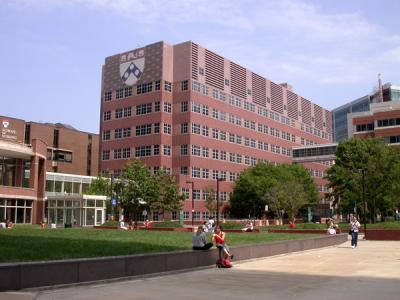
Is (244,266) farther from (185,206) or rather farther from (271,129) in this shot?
(271,129)

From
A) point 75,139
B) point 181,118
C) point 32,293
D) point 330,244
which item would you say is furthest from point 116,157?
point 32,293

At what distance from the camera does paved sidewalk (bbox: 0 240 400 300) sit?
12.3m

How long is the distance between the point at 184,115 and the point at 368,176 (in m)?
38.7

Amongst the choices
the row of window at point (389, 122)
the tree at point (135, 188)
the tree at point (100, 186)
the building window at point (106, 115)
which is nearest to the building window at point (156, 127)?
the building window at point (106, 115)

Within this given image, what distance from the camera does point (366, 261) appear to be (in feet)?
71.1

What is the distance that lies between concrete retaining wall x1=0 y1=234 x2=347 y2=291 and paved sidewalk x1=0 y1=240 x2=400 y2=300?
39cm

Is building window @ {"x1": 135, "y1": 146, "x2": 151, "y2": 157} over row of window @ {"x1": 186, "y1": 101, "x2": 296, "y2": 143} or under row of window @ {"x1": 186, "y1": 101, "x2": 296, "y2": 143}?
under

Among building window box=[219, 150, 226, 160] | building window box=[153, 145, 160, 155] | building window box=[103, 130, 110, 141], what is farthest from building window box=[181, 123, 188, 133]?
building window box=[103, 130, 110, 141]

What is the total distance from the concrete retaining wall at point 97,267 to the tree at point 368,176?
114 ft

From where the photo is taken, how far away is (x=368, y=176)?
55.6 m

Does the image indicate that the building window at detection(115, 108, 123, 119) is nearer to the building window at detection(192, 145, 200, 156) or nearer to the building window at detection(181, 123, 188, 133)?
the building window at detection(181, 123, 188, 133)

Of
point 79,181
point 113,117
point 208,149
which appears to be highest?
point 113,117

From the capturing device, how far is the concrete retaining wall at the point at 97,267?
41.1 feet

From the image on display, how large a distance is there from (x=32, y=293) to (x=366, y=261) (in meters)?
14.2
